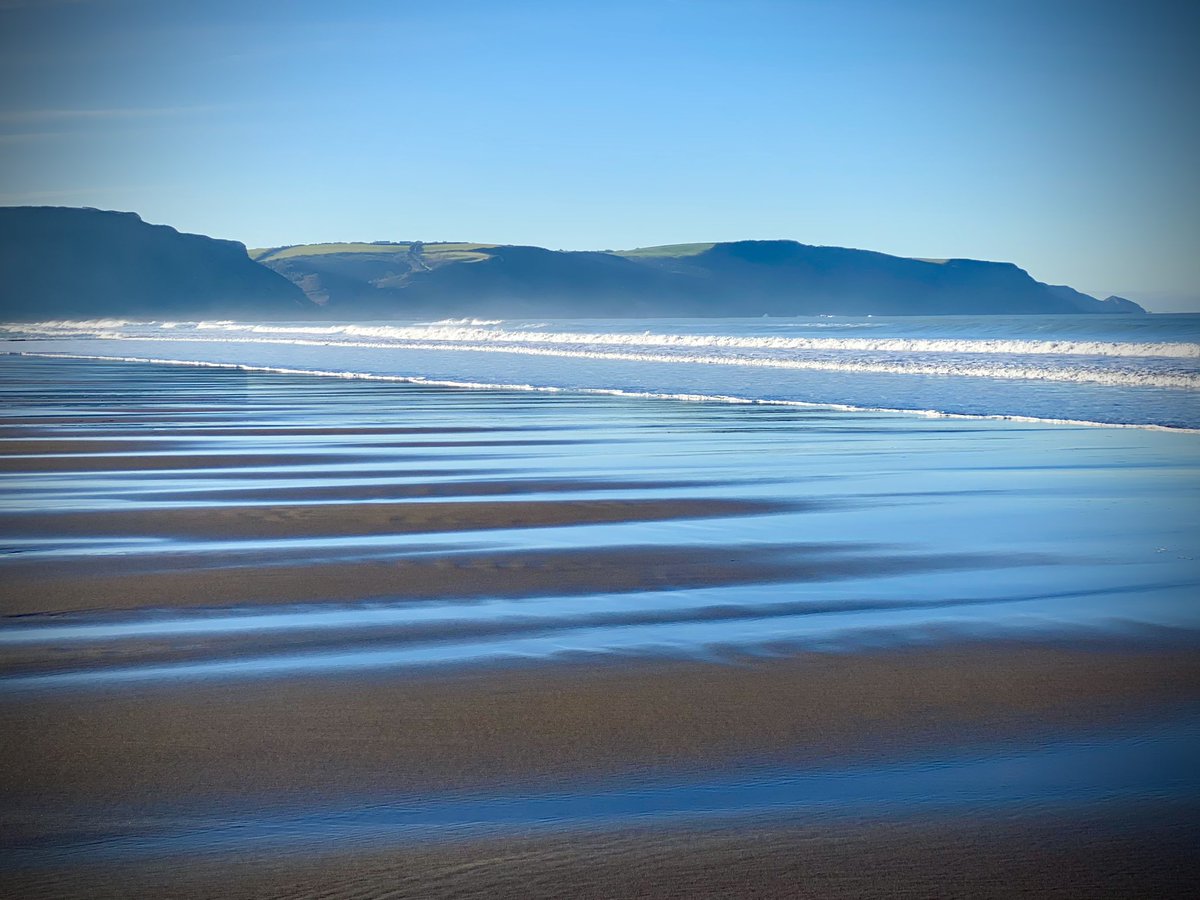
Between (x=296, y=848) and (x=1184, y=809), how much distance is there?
2.30 meters

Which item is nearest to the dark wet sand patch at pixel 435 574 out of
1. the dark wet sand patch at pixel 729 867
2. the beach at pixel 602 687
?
the beach at pixel 602 687

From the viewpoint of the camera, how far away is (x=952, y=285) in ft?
602

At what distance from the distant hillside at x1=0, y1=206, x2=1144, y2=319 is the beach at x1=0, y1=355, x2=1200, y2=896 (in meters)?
133

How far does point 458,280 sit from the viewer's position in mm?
173125

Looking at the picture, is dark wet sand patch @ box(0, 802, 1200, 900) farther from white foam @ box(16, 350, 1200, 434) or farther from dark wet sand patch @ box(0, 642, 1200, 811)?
white foam @ box(16, 350, 1200, 434)

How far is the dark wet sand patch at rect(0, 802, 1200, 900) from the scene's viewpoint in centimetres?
279

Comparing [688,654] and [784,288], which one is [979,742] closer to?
[688,654]

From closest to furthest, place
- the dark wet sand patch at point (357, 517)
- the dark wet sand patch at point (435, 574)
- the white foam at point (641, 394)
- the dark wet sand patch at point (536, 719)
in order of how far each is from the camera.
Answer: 1. the dark wet sand patch at point (536, 719)
2. the dark wet sand patch at point (435, 574)
3. the dark wet sand patch at point (357, 517)
4. the white foam at point (641, 394)

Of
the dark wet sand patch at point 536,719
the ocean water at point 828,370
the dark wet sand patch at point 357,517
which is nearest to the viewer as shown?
the dark wet sand patch at point 536,719

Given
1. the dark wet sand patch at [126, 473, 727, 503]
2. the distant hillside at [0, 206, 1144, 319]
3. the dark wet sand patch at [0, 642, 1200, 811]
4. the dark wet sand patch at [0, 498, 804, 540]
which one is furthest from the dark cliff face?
the dark wet sand patch at [0, 642, 1200, 811]

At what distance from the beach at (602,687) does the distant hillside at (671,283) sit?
152 metres

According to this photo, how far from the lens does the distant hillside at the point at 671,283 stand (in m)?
169

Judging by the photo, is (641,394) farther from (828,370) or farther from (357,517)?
(357,517)

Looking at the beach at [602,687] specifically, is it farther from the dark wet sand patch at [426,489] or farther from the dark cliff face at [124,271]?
the dark cliff face at [124,271]
